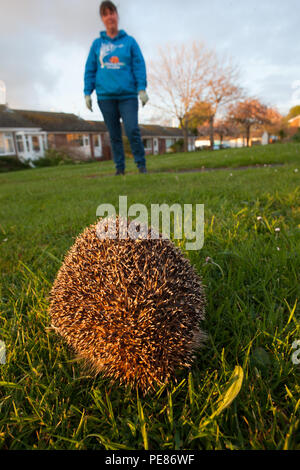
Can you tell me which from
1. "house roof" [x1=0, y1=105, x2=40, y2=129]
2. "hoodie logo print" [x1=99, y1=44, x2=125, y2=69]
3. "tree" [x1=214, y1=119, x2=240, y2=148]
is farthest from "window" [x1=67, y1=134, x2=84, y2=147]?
"hoodie logo print" [x1=99, y1=44, x2=125, y2=69]

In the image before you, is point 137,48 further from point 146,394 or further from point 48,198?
point 146,394

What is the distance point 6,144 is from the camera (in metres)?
37.5

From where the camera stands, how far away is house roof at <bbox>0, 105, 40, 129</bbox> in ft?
122

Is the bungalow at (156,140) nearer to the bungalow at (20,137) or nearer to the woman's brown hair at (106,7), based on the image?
the bungalow at (20,137)

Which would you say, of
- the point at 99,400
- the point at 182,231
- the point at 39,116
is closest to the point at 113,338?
the point at 99,400

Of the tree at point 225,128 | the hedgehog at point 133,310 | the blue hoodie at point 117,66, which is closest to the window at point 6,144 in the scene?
the blue hoodie at point 117,66

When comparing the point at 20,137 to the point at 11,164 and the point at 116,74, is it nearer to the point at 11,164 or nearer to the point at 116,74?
the point at 11,164

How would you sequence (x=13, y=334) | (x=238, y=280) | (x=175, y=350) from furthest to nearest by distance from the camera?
(x=238, y=280)
(x=13, y=334)
(x=175, y=350)

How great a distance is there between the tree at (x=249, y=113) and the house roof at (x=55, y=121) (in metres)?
27.1

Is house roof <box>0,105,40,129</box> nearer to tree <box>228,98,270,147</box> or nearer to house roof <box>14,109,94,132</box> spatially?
house roof <box>14,109,94,132</box>

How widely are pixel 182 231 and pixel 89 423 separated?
7.96 feet

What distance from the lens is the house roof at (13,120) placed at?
122 feet

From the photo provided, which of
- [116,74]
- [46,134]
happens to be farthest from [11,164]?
[116,74]

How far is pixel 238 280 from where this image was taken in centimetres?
251
